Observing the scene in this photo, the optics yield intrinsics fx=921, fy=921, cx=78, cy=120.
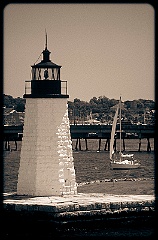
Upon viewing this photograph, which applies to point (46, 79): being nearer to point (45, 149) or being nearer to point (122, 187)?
point (45, 149)

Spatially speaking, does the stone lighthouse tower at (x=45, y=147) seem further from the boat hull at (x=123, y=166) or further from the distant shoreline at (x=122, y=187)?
the boat hull at (x=123, y=166)

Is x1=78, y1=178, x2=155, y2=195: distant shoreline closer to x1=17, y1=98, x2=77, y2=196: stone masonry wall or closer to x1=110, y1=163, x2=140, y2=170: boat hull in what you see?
x1=17, y1=98, x2=77, y2=196: stone masonry wall

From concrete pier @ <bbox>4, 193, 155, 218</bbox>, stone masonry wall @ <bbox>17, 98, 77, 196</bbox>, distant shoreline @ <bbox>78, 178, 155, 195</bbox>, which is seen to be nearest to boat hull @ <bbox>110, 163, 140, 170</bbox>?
distant shoreline @ <bbox>78, 178, 155, 195</bbox>

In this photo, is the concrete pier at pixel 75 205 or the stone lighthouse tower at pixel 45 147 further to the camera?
the stone lighthouse tower at pixel 45 147

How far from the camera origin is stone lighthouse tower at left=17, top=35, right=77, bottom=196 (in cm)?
3600

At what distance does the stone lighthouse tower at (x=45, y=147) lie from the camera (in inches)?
1417

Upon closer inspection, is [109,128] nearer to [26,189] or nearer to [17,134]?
[17,134]

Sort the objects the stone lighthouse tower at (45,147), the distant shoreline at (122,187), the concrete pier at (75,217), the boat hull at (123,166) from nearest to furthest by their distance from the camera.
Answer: the concrete pier at (75,217) < the stone lighthouse tower at (45,147) < the distant shoreline at (122,187) < the boat hull at (123,166)

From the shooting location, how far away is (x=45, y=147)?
35938 millimetres

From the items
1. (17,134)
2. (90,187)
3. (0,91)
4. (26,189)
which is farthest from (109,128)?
(0,91)

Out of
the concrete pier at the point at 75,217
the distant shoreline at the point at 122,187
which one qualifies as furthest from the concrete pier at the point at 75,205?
the distant shoreline at the point at 122,187

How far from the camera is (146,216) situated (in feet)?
121

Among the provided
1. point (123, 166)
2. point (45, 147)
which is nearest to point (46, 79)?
point (45, 147)

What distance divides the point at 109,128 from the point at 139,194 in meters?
77.5
